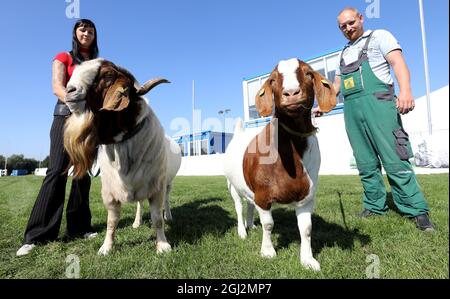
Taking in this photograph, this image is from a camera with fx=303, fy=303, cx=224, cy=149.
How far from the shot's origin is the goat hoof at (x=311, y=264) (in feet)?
9.27

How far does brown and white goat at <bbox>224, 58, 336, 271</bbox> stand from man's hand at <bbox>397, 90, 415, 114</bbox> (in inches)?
58.6

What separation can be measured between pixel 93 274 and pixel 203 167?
25.8 meters

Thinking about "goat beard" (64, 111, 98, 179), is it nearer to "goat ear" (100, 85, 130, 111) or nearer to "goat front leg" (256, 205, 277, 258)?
"goat ear" (100, 85, 130, 111)

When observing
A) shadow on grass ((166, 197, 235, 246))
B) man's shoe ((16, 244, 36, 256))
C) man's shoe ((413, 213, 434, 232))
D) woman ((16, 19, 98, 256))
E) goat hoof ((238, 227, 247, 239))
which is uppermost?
woman ((16, 19, 98, 256))

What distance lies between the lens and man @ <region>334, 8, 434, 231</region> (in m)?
4.04

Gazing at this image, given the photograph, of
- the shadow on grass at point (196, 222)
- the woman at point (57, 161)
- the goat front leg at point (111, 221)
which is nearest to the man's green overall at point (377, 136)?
the shadow on grass at point (196, 222)

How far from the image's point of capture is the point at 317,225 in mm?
4523

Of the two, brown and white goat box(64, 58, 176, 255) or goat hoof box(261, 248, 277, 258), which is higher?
brown and white goat box(64, 58, 176, 255)

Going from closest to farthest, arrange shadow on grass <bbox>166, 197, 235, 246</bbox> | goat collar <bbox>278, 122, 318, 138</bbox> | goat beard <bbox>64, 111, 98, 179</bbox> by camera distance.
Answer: goat beard <bbox>64, 111, 98, 179</bbox> → goat collar <bbox>278, 122, 318, 138</bbox> → shadow on grass <bbox>166, 197, 235, 246</bbox>

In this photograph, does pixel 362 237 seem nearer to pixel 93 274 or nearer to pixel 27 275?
pixel 93 274

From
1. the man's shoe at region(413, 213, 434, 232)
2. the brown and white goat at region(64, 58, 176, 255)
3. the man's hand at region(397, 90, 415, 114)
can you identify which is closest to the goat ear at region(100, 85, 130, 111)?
the brown and white goat at region(64, 58, 176, 255)

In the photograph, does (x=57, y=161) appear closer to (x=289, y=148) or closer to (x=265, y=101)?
(x=265, y=101)

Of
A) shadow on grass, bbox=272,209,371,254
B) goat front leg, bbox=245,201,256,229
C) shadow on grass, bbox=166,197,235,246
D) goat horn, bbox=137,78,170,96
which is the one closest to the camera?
goat horn, bbox=137,78,170,96

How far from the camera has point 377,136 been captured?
423 cm
